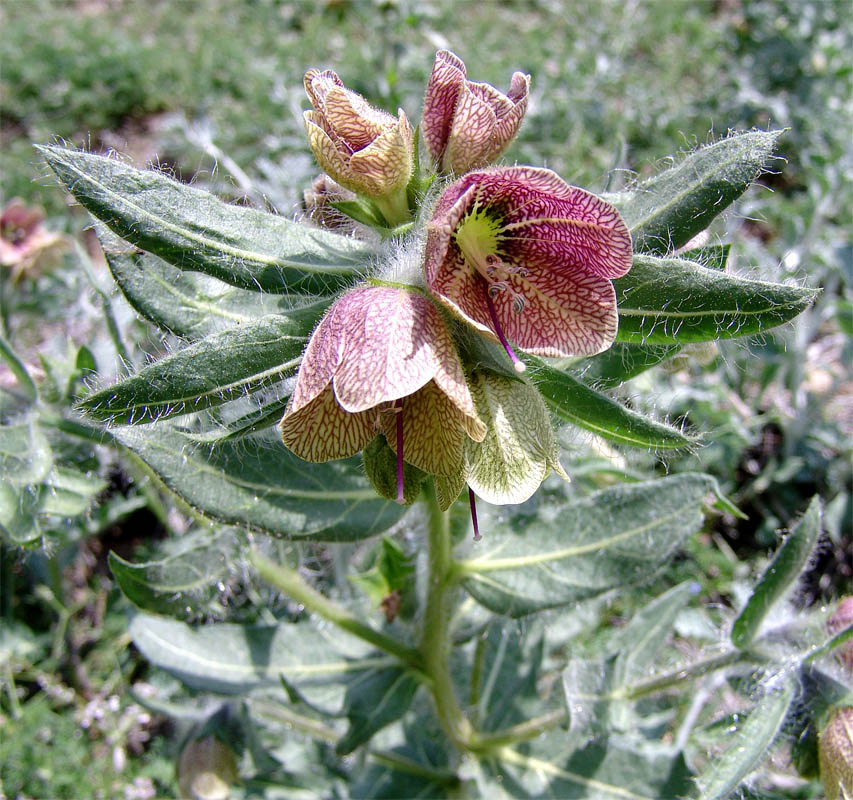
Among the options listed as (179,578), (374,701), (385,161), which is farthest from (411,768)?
(385,161)

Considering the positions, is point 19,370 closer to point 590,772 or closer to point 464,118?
point 464,118

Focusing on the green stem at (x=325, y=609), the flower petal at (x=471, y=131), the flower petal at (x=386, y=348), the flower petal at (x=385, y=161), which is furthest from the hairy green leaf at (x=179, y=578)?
the flower petal at (x=471, y=131)

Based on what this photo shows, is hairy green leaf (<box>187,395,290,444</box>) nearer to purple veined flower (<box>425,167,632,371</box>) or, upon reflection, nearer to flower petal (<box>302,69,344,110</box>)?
purple veined flower (<box>425,167,632,371</box>)

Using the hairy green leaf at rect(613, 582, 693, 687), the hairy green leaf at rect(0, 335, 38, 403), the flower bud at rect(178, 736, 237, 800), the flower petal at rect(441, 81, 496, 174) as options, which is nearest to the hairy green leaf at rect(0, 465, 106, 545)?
the hairy green leaf at rect(0, 335, 38, 403)

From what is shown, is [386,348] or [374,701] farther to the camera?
[374,701]

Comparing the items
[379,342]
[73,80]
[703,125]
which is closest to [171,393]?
[379,342]

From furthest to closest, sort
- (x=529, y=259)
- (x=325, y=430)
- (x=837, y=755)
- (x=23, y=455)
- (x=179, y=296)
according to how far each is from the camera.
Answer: (x=23, y=455) → (x=837, y=755) → (x=179, y=296) → (x=529, y=259) → (x=325, y=430)

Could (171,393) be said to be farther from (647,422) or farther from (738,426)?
(738,426)
